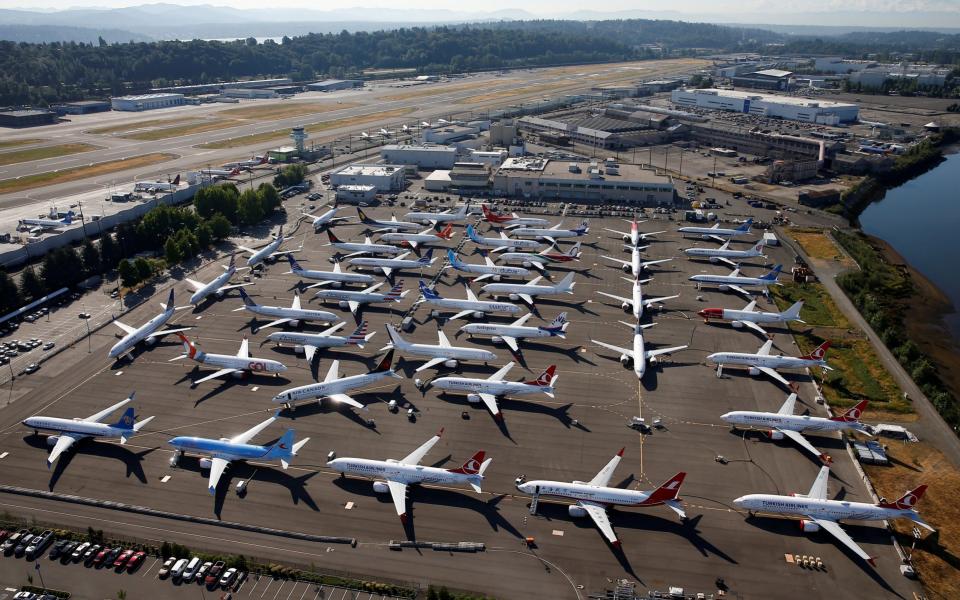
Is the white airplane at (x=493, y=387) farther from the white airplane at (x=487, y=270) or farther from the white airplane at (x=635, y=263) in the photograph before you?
the white airplane at (x=635, y=263)

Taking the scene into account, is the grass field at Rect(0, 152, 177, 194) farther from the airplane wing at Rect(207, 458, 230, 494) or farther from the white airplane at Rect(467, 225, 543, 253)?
the airplane wing at Rect(207, 458, 230, 494)

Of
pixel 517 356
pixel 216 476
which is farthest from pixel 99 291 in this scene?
pixel 517 356

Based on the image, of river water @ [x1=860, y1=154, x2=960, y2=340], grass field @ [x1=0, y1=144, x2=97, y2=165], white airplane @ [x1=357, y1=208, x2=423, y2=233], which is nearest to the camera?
river water @ [x1=860, y1=154, x2=960, y2=340]

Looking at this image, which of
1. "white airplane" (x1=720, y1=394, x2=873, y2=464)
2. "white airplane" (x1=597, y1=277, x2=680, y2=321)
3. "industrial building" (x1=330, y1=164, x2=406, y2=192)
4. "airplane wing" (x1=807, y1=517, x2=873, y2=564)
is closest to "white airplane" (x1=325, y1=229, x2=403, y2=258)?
"white airplane" (x1=597, y1=277, x2=680, y2=321)

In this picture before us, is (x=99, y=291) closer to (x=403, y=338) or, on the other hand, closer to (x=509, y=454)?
(x=403, y=338)

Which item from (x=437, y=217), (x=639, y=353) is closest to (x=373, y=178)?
(x=437, y=217)

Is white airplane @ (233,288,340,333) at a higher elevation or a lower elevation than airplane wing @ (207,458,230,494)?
higher

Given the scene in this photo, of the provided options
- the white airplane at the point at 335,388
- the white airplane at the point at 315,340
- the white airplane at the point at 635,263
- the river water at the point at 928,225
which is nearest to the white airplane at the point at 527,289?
the white airplane at the point at 635,263

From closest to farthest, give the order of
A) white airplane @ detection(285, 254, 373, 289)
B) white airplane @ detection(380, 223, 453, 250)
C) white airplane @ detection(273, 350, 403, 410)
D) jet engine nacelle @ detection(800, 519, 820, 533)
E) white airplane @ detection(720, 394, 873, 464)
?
jet engine nacelle @ detection(800, 519, 820, 533), white airplane @ detection(720, 394, 873, 464), white airplane @ detection(273, 350, 403, 410), white airplane @ detection(285, 254, 373, 289), white airplane @ detection(380, 223, 453, 250)
